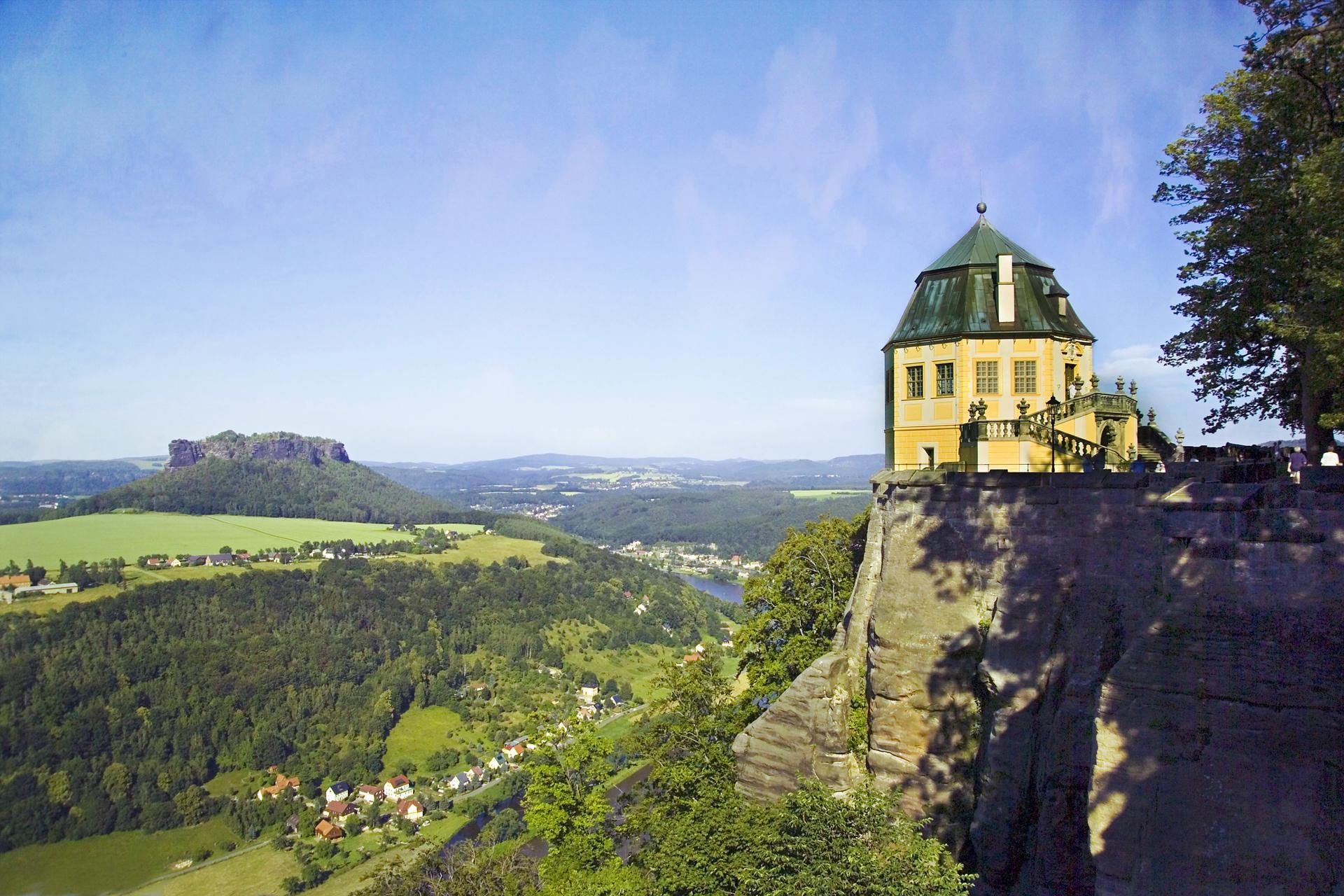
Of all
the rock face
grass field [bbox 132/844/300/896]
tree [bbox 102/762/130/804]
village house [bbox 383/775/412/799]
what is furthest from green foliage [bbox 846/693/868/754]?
tree [bbox 102/762/130/804]

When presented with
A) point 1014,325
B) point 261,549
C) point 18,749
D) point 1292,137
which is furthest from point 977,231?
point 261,549

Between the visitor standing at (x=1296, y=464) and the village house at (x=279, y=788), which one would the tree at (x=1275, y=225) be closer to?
the visitor standing at (x=1296, y=464)

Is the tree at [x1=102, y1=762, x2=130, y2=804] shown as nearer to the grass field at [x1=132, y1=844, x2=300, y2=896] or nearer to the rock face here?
the grass field at [x1=132, y1=844, x2=300, y2=896]

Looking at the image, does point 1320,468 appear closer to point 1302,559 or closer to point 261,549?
point 1302,559

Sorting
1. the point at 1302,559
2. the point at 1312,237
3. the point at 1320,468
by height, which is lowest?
the point at 1302,559

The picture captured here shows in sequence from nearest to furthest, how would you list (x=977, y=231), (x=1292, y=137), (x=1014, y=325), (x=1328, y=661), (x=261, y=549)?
(x=1328, y=661) < (x=1292, y=137) < (x=1014, y=325) < (x=977, y=231) < (x=261, y=549)

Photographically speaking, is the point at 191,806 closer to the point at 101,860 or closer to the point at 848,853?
the point at 101,860

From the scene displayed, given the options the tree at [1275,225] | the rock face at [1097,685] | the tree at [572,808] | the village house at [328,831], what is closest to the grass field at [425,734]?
the village house at [328,831]
